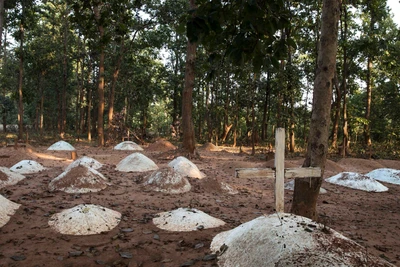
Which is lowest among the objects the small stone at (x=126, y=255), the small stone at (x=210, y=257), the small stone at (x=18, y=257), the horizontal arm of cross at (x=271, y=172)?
the small stone at (x=126, y=255)

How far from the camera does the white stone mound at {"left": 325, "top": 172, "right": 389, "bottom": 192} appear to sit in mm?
8359

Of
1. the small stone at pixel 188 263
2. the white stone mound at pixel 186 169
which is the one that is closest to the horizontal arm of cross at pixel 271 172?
the small stone at pixel 188 263

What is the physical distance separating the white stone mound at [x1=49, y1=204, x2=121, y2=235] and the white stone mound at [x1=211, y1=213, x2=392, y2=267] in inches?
71.2

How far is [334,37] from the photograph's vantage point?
3.88m

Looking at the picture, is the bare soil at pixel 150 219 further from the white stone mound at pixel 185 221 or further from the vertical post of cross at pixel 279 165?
the vertical post of cross at pixel 279 165

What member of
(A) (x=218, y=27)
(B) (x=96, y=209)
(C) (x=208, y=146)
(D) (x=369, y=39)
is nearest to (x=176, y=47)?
(C) (x=208, y=146)

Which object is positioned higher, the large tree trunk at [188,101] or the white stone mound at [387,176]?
the large tree trunk at [188,101]

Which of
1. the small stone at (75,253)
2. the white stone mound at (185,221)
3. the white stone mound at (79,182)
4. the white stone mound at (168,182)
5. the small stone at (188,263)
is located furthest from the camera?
the white stone mound at (168,182)

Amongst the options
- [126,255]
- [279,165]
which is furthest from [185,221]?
[279,165]

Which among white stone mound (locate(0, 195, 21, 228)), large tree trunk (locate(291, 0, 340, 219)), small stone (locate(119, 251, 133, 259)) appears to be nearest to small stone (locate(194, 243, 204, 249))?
small stone (locate(119, 251, 133, 259))

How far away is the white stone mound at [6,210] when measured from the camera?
4.19 m

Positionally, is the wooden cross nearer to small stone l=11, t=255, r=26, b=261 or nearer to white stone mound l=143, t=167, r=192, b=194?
small stone l=11, t=255, r=26, b=261

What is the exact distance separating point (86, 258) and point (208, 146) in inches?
596

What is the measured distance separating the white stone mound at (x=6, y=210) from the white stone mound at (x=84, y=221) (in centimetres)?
59
